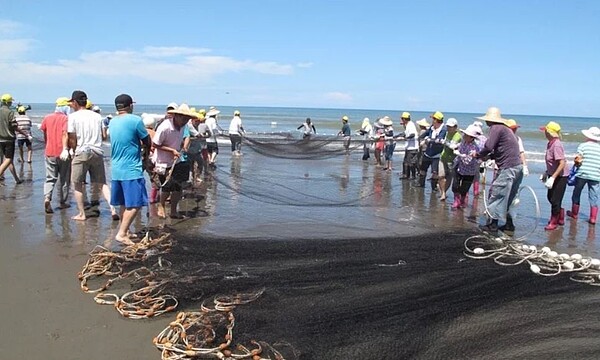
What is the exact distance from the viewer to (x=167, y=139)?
271 inches

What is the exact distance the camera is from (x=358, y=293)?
13.4 feet

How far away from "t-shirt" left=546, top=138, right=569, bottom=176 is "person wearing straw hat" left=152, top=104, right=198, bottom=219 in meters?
5.37

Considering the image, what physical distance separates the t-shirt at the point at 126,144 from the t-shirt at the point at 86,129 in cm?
107

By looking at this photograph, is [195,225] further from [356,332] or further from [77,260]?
[356,332]

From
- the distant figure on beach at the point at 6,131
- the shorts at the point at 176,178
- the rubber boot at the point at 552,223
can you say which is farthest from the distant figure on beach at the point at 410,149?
the distant figure on beach at the point at 6,131

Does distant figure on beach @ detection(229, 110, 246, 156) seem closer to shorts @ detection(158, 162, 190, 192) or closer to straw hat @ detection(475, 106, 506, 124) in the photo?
shorts @ detection(158, 162, 190, 192)

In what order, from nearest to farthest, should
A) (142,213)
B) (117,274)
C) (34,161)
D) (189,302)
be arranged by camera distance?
(189,302), (117,274), (142,213), (34,161)

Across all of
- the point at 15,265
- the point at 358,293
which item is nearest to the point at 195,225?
the point at 15,265

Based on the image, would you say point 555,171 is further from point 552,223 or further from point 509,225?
point 509,225

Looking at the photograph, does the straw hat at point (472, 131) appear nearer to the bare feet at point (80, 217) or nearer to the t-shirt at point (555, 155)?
the t-shirt at point (555, 155)

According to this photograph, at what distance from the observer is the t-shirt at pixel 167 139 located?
6832 millimetres

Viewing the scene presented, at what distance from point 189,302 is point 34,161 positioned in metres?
11.5

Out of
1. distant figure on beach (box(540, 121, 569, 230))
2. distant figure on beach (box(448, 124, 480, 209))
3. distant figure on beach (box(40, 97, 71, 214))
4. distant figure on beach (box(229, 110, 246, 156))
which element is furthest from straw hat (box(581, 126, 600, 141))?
distant figure on beach (box(229, 110, 246, 156))

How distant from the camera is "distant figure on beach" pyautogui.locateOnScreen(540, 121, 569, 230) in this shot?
745 cm
